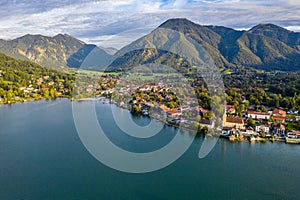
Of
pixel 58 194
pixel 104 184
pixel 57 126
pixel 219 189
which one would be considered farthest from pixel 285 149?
pixel 57 126

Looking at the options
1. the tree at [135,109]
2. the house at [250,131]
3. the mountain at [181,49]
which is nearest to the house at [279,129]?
the house at [250,131]

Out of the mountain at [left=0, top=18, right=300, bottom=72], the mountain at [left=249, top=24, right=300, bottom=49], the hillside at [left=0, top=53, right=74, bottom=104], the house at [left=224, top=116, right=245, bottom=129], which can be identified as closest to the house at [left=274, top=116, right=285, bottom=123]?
the house at [left=224, top=116, right=245, bottom=129]

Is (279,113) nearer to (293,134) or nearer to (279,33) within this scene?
(293,134)

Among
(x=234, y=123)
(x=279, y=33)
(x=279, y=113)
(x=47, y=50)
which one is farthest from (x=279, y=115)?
(x=279, y=33)

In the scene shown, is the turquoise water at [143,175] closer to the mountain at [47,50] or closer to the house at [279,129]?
the house at [279,129]

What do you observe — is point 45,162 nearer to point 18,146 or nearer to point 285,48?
point 18,146

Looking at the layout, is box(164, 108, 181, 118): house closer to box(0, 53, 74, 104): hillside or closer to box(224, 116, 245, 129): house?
box(224, 116, 245, 129): house
